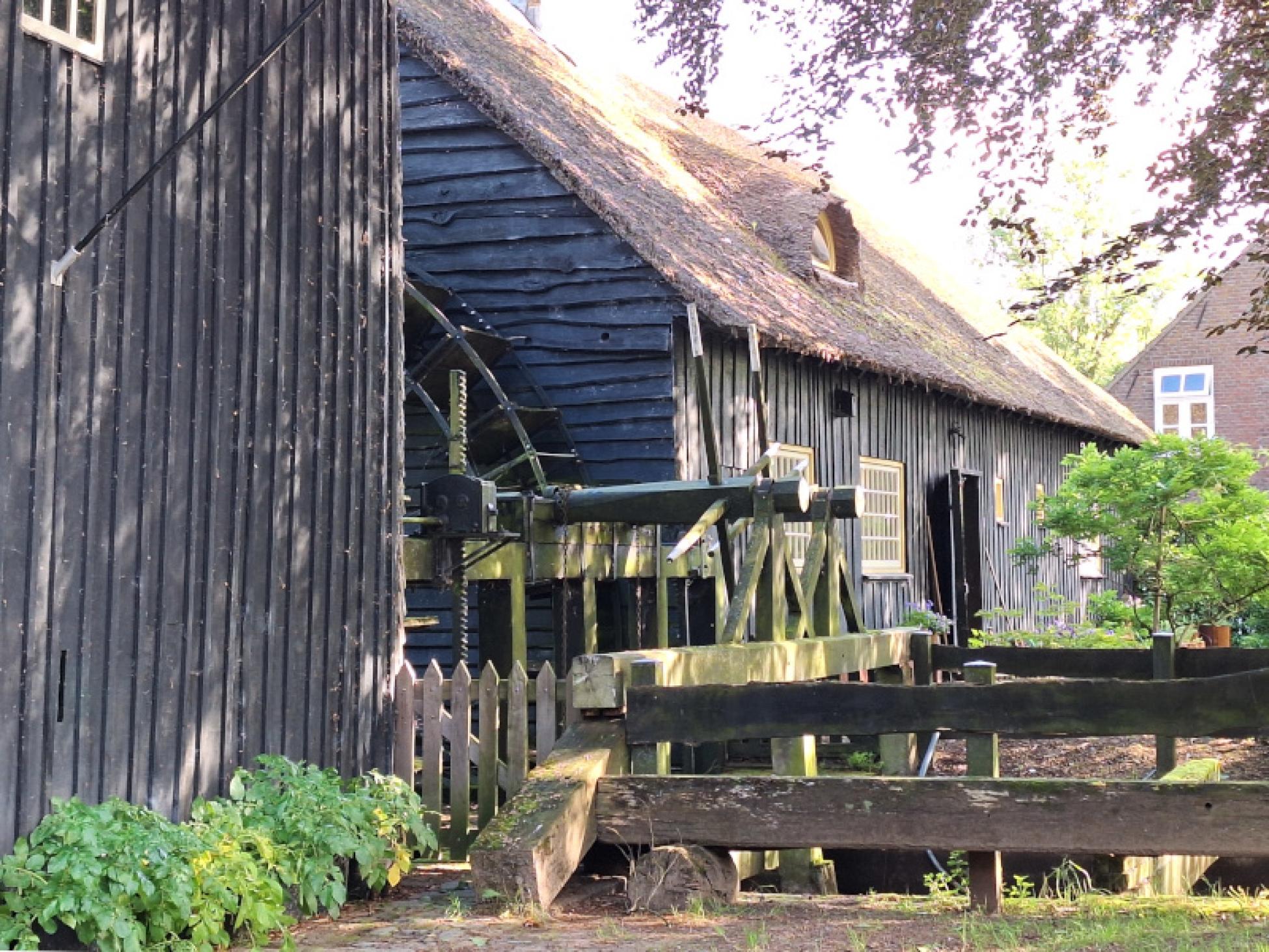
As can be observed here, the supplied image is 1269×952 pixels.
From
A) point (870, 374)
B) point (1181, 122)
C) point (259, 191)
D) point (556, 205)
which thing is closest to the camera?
point (259, 191)

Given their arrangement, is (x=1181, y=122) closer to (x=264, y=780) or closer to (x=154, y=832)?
(x=264, y=780)

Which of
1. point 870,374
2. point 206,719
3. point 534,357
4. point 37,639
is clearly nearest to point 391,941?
point 206,719

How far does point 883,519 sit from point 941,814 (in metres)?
10.9

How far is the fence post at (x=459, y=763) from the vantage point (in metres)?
7.37

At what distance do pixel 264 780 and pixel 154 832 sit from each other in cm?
103

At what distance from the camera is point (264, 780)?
20.5ft

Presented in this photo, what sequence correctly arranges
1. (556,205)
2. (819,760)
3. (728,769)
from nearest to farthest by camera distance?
(728,769), (819,760), (556,205)

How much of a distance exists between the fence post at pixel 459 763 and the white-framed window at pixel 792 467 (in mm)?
6051

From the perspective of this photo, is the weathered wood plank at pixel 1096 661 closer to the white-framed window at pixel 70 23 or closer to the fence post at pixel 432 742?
the fence post at pixel 432 742

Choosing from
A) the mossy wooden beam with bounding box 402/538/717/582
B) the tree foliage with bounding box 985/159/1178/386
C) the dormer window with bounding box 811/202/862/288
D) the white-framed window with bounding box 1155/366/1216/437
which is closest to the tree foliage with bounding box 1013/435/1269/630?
the dormer window with bounding box 811/202/862/288

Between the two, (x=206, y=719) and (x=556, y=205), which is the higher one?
(x=556, y=205)

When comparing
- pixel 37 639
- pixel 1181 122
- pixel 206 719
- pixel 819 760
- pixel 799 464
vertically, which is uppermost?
pixel 1181 122

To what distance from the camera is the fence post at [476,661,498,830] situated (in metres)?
7.44

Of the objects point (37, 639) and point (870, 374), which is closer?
point (37, 639)
